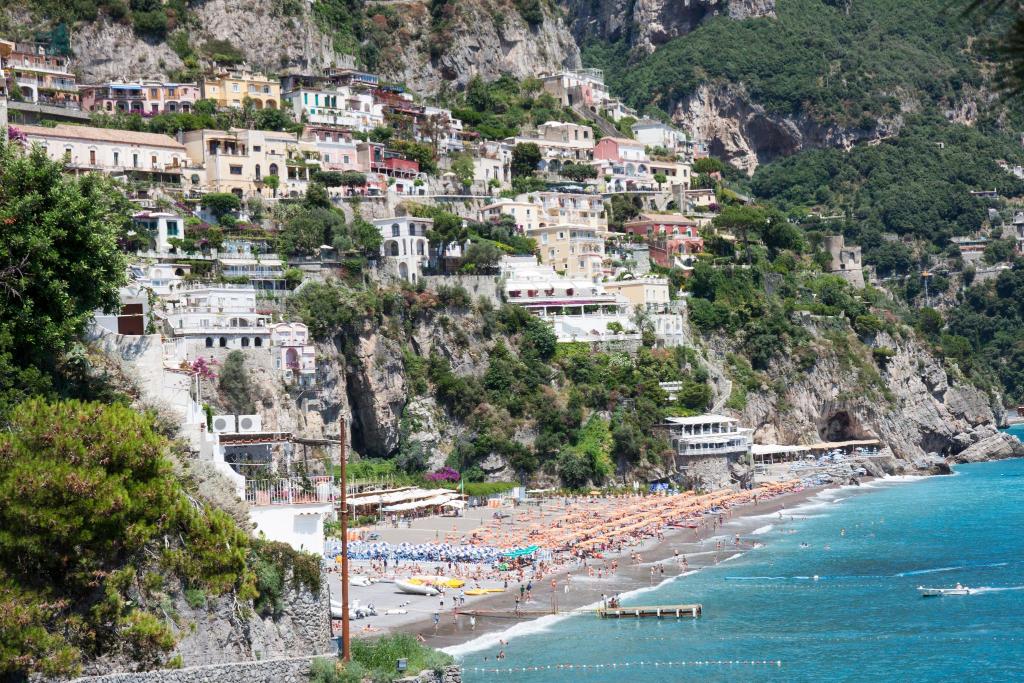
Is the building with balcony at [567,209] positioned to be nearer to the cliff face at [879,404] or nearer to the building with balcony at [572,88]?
the cliff face at [879,404]

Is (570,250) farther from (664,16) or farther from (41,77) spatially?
→ (664,16)

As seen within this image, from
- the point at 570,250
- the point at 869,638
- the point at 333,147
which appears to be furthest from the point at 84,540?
the point at 570,250

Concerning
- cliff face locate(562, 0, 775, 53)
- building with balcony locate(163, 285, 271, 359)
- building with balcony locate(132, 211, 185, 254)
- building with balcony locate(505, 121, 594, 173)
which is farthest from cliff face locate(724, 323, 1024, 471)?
cliff face locate(562, 0, 775, 53)

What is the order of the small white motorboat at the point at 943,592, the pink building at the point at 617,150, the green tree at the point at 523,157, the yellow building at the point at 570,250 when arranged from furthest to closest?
1. the pink building at the point at 617,150
2. the green tree at the point at 523,157
3. the yellow building at the point at 570,250
4. the small white motorboat at the point at 943,592

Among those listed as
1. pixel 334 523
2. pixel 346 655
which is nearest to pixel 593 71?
pixel 334 523

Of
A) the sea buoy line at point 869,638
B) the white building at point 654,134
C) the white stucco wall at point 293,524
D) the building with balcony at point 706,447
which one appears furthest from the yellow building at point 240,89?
the white stucco wall at point 293,524

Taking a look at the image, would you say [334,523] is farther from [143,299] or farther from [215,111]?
[215,111]
